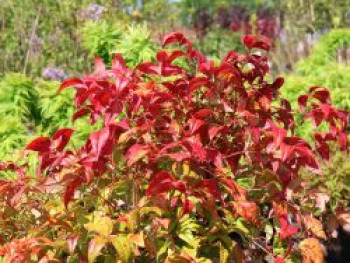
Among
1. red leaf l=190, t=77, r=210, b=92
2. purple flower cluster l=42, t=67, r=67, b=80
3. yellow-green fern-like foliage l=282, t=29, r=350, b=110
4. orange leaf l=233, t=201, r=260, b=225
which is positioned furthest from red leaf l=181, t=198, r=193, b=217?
purple flower cluster l=42, t=67, r=67, b=80

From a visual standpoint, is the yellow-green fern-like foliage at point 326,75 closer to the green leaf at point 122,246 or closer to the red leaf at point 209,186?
the red leaf at point 209,186

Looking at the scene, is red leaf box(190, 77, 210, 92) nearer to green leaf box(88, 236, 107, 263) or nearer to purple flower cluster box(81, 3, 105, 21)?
green leaf box(88, 236, 107, 263)

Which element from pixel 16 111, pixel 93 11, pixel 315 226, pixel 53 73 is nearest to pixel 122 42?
pixel 16 111

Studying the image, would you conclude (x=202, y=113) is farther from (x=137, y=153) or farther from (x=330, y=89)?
(x=330, y=89)

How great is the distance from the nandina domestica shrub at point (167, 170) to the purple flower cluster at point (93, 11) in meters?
5.08

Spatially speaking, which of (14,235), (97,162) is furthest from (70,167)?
(14,235)

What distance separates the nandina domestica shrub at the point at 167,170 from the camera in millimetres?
2148

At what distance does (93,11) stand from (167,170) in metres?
5.46

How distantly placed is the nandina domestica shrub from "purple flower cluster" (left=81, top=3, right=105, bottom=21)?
508 cm

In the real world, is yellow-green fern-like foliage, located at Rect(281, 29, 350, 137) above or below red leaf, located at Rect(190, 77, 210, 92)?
below

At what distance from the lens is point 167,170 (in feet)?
7.61

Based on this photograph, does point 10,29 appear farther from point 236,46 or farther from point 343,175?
point 236,46

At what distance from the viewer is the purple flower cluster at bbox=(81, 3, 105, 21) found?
7.42 meters

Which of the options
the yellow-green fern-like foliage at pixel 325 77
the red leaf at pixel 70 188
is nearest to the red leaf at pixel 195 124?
the red leaf at pixel 70 188
